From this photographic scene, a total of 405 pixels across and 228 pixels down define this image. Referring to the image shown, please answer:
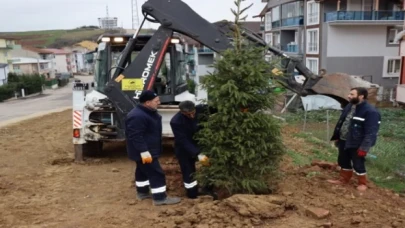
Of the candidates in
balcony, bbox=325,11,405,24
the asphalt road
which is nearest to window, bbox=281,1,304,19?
balcony, bbox=325,11,405,24

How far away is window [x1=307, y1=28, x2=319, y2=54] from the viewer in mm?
30188

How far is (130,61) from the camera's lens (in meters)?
8.48

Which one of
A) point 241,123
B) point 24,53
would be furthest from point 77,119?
point 24,53

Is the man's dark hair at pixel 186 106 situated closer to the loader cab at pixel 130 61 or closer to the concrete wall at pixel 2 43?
the loader cab at pixel 130 61

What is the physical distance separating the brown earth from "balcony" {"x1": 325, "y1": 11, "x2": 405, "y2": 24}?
2208cm

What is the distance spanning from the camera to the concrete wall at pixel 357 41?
Answer: 92.6 feet

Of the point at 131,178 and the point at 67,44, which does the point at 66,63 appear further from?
the point at 131,178

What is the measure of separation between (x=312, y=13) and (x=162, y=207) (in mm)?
28736

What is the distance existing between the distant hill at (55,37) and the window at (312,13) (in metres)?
92.5

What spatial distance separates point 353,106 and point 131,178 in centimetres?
395

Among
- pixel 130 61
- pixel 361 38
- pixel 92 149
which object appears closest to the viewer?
pixel 130 61

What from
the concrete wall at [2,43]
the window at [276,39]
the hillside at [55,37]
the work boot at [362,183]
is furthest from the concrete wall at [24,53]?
the work boot at [362,183]

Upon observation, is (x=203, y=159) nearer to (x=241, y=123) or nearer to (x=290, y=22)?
(x=241, y=123)

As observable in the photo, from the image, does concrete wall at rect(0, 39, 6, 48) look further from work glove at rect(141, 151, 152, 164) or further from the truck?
work glove at rect(141, 151, 152, 164)
